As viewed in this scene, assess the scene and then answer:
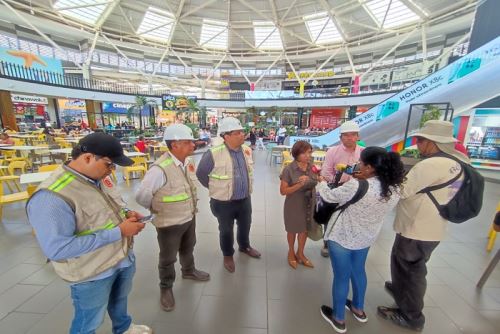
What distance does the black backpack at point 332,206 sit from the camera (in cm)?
134

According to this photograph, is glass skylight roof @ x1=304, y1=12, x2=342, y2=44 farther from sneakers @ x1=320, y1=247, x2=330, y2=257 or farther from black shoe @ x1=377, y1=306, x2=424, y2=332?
black shoe @ x1=377, y1=306, x2=424, y2=332

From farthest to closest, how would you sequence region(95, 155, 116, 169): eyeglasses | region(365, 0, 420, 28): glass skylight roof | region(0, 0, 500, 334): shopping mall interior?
region(365, 0, 420, 28): glass skylight roof → region(0, 0, 500, 334): shopping mall interior → region(95, 155, 116, 169): eyeglasses

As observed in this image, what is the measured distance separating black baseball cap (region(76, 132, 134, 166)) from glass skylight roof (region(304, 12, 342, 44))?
2424 centimetres

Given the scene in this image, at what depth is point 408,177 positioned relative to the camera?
4.91 feet

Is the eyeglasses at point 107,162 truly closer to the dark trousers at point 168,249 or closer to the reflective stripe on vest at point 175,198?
the reflective stripe on vest at point 175,198

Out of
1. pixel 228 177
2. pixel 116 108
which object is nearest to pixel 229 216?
pixel 228 177

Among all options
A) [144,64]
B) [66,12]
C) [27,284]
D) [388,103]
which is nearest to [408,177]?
[27,284]

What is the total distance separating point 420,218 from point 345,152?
40.5 inches

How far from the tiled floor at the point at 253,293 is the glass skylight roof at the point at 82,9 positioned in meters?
21.1

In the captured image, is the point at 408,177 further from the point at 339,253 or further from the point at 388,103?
the point at 388,103

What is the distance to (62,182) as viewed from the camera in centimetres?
97

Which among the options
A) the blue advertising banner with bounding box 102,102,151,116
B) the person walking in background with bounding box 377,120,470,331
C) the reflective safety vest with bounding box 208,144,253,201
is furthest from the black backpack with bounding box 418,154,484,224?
the blue advertising banner with bounding box 102,102,151,116

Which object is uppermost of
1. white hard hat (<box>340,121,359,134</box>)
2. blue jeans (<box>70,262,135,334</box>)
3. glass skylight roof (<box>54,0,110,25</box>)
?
glass skylight roof (<box>54,0,110,25</box>)

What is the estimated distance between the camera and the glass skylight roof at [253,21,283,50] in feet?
73.9
